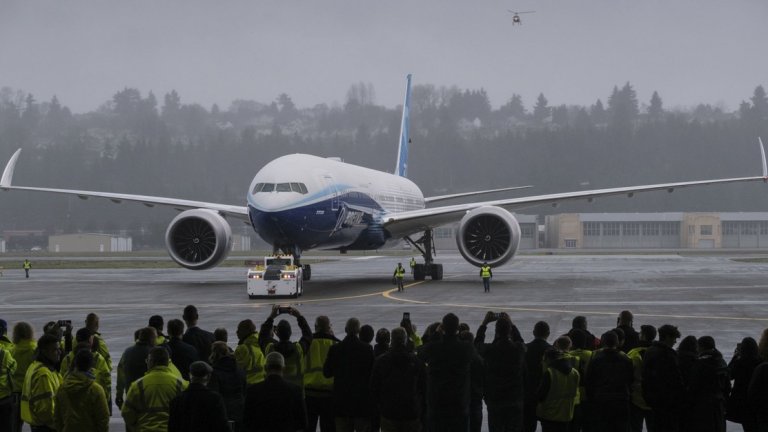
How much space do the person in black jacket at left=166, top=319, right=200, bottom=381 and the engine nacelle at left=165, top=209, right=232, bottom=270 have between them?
89.8 ft

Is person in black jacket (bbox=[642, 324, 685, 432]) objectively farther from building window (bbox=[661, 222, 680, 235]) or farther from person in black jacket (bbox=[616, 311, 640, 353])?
building window (bbox=[661, 222, 680, 235])

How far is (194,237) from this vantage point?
38.6 metres

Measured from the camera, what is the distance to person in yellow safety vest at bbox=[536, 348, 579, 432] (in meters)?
10.2

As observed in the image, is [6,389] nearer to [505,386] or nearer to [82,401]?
[82,401]

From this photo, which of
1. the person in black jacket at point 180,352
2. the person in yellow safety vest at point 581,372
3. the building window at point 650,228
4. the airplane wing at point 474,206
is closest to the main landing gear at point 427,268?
the airplane wing at point 474,206

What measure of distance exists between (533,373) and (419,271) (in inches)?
1291

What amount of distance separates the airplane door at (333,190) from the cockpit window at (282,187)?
1.72 meters

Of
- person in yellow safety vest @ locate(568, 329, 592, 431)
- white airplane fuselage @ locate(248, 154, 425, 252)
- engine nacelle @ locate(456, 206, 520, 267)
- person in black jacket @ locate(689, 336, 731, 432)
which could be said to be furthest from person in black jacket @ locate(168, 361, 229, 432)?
engine nacelle @ locate(456, 206, 520, 267)

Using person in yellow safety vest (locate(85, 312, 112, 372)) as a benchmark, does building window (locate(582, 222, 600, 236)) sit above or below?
above

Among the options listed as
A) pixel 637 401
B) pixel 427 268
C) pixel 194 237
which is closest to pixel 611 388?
pixel 637 401

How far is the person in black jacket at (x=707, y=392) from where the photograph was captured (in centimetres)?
996

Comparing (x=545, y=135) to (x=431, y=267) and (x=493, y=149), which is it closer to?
(x=493, y=149)

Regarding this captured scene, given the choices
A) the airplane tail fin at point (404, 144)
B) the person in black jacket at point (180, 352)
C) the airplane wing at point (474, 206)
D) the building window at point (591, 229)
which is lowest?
the person in black jacket at point (180, 352)

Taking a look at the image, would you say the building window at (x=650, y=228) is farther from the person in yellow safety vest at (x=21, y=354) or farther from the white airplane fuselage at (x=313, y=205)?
the person in yellow safety vest at (x=21, y=354)
